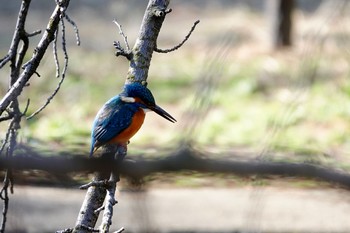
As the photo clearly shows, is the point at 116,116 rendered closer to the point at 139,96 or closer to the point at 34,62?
the point at 139,96

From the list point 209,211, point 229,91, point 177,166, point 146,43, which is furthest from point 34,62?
point 229,91

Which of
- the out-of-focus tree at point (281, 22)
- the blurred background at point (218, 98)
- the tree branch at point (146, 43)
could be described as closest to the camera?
the tree branch at point (146, 43)

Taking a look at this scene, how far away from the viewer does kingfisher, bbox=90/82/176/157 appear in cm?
243

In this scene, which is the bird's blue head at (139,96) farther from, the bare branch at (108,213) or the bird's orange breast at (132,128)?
the bare branch at (108,213)

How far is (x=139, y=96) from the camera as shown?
248 cm

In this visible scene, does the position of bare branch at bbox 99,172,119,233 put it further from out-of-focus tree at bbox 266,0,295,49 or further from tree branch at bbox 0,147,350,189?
out-of-focus tree at bbox 266,0,295,49

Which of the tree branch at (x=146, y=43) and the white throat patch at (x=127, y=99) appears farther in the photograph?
the white throat patch at (x=127, y=99)

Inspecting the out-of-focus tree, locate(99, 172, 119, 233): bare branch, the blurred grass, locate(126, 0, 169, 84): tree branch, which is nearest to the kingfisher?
locate(126, 0, 169, 84): tree branch

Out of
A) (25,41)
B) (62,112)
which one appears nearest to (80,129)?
(62,112)

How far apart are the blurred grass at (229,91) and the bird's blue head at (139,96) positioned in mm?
3042

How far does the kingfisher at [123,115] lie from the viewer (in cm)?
243

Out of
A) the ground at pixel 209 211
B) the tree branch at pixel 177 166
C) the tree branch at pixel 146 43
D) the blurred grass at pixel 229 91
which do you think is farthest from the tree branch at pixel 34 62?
the blurred grass at pixel 229 91

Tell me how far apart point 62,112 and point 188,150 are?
262 inches

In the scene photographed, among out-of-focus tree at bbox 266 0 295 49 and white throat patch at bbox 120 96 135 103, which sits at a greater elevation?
out-of-focus tree at bbox 266 0 295 49
